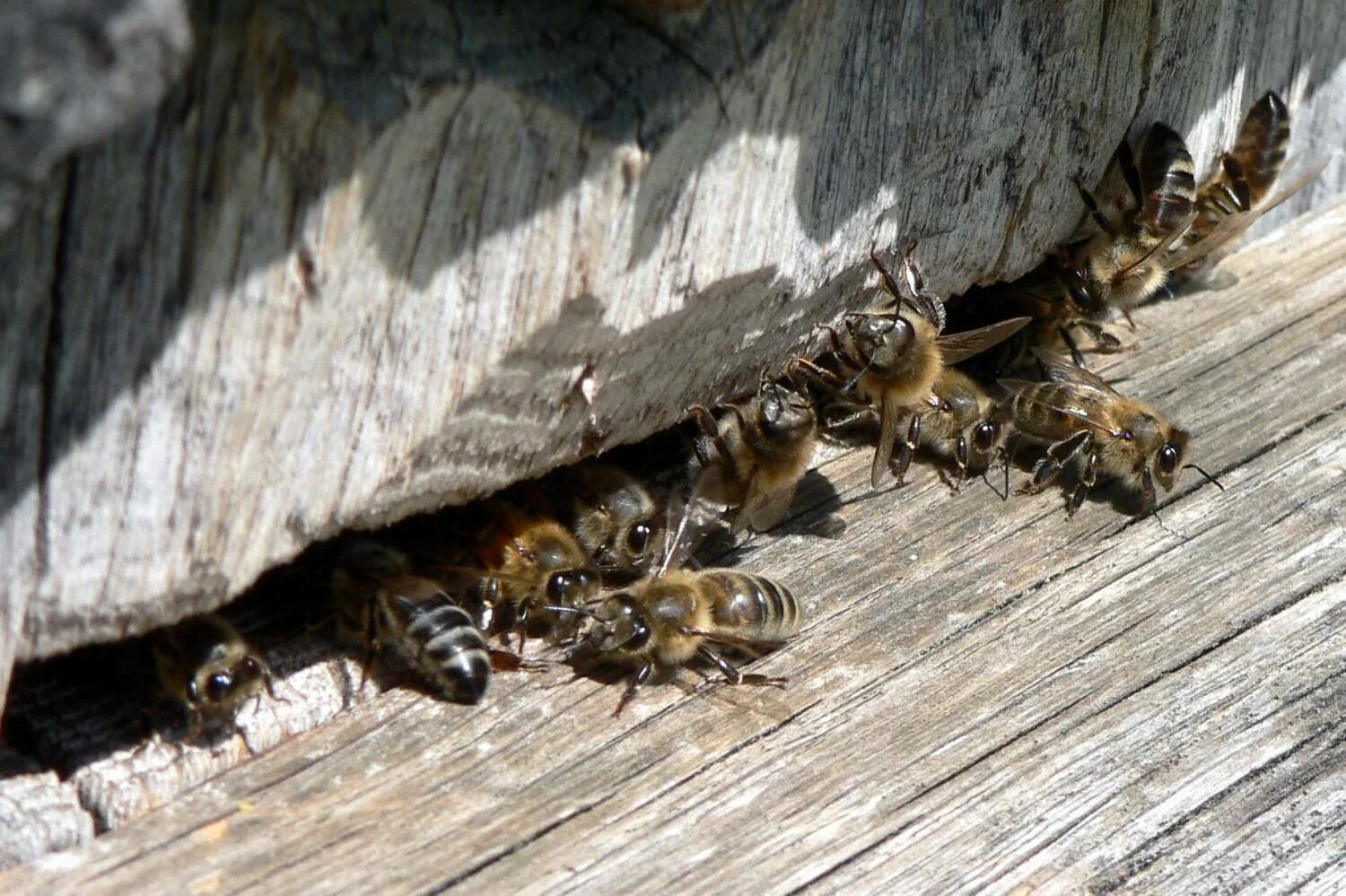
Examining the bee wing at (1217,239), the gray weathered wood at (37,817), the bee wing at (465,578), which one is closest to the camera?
the gray weathered wood at (37,817)

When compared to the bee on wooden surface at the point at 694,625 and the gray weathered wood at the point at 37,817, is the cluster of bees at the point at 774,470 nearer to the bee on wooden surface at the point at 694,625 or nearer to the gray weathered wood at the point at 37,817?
the bee on wooden surface at the point at 694,625

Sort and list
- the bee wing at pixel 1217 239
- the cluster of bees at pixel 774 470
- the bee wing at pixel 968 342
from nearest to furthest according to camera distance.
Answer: the cluster of bees at pixel 774 470 → the bee wing at pixel 968 342 → the bee wing at pixel 1217 239

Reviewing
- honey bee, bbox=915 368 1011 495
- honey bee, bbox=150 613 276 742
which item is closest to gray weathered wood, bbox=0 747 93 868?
honey bee, bbox=150 613 276 742

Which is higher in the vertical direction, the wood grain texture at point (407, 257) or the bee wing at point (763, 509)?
the wood grain texture at point (407, 257)

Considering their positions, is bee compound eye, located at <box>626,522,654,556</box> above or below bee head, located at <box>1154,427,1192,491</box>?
below

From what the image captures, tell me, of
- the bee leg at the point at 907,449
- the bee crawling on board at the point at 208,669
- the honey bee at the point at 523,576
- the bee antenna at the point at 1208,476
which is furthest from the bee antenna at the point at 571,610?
the bee antenna at the point at 1208,476

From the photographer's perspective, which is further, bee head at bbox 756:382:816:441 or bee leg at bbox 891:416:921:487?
bee leg at bbox 891:416:921:487

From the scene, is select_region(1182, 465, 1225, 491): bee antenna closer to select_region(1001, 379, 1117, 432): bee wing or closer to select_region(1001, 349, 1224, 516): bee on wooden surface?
select_region(1001, 349, 1224, 516): bee on wooden surface
